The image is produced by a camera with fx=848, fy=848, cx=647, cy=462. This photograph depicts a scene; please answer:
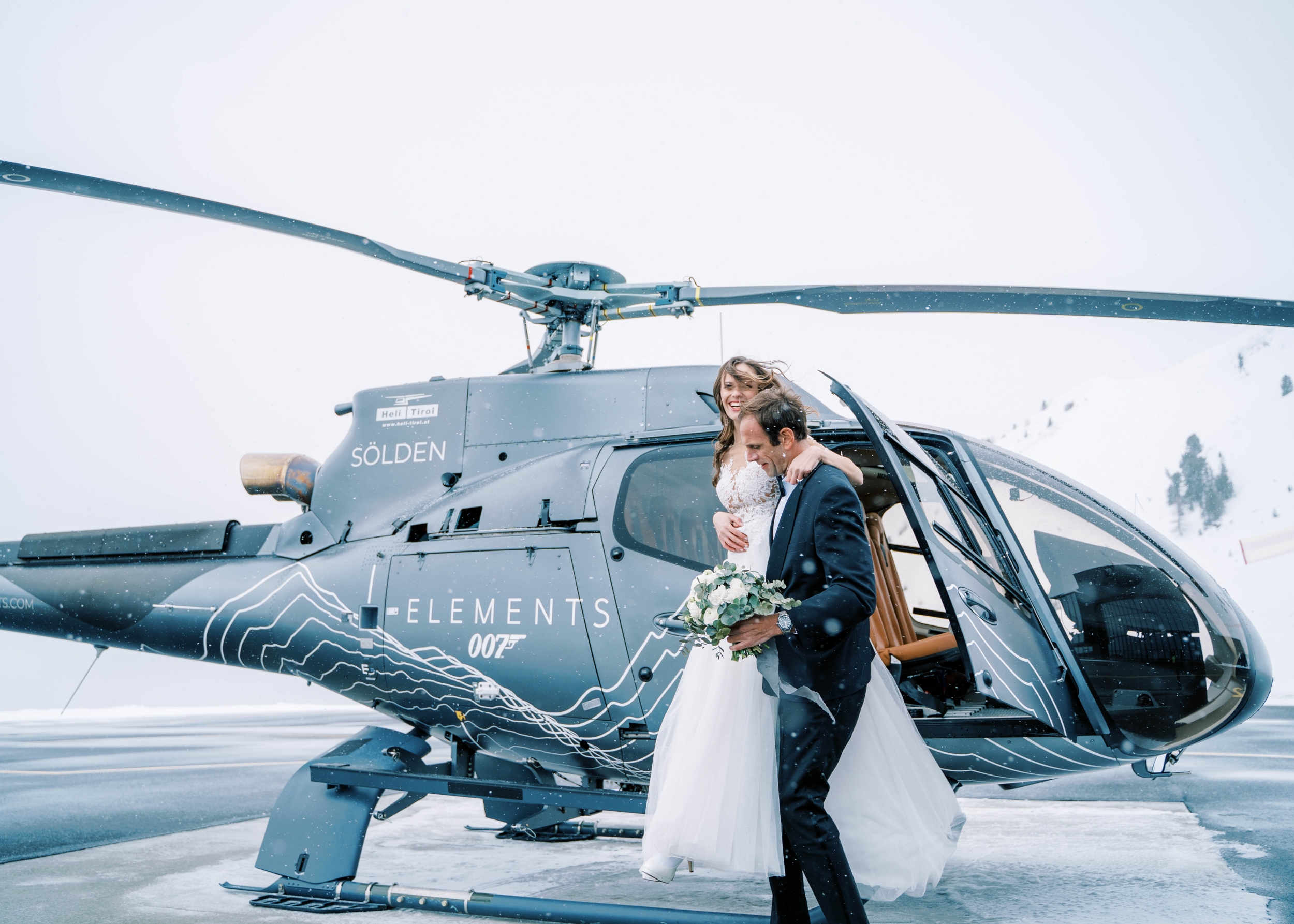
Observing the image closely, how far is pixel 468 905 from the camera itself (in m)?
3.12

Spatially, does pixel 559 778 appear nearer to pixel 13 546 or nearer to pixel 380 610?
pixel 380 610

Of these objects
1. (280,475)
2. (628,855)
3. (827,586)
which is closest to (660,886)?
(628,855)

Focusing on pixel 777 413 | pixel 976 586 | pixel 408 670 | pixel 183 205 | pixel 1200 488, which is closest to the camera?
pixel 777 413

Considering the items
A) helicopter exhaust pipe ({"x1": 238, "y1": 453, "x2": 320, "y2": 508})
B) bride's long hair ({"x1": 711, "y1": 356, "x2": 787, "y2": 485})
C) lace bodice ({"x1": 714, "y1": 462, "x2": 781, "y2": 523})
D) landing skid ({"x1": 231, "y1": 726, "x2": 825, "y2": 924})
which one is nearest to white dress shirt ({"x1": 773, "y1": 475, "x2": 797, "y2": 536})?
lace bodice ({"x1": 714, "y1": 462, "x2": 781, "y2": 523})

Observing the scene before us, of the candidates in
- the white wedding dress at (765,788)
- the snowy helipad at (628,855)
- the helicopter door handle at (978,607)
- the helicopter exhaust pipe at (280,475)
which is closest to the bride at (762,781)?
the white wedding dress at (765,788)

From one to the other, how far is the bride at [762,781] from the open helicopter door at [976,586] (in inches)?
12.2

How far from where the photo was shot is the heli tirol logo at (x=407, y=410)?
4617mm

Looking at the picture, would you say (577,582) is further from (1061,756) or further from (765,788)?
(1061,756)

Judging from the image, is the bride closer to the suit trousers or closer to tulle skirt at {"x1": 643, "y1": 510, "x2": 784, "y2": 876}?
tulle skirt at {"x1": 643, "y1": 510, "x2": 784, "y2": 876}

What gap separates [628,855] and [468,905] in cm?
160

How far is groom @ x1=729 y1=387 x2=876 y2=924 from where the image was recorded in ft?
6.34

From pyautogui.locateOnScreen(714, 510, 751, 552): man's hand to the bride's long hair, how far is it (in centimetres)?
18

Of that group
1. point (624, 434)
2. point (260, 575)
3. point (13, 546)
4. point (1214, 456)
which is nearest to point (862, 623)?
point (624, 434)

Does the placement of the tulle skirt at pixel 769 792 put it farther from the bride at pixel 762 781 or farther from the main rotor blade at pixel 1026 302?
the main rotor blade at pixel 1026 302
